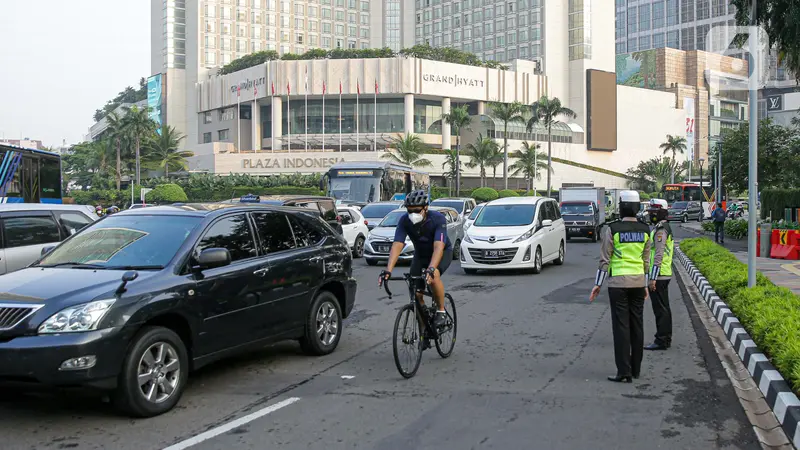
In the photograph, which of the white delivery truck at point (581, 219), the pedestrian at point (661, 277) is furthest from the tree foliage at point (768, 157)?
the pedestrian at point (661, 277)

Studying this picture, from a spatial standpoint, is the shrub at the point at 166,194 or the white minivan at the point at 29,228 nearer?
the white minivan at the point at 29,228

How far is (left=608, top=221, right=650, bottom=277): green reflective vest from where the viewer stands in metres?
7.14

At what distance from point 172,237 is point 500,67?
92.7 m

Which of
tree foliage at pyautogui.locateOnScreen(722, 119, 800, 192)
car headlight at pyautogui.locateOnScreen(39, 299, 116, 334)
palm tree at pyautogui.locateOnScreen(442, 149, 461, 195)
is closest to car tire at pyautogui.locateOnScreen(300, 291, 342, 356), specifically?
car headlight at pyautogui.locateOnScreen(39, 299, 116, 334)

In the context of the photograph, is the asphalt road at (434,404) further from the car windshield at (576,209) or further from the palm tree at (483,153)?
the palm tree at (483,153)

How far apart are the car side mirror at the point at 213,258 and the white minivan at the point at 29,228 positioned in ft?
13.5

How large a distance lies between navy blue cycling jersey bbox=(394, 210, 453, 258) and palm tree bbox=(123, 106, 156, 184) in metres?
79.4

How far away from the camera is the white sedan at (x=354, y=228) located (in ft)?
75.7

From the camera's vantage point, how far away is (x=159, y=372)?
19.4 feet

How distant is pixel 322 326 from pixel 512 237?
9806mm

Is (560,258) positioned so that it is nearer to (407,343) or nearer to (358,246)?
(358,246)

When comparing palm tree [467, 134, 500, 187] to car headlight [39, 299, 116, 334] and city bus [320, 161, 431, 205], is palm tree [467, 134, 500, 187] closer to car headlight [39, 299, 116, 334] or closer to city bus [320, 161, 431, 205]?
city bus [320, 161, 431, 205]

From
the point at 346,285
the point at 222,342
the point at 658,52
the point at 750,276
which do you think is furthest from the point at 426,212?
the point at 658,52

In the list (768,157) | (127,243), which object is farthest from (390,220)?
(768,157)
